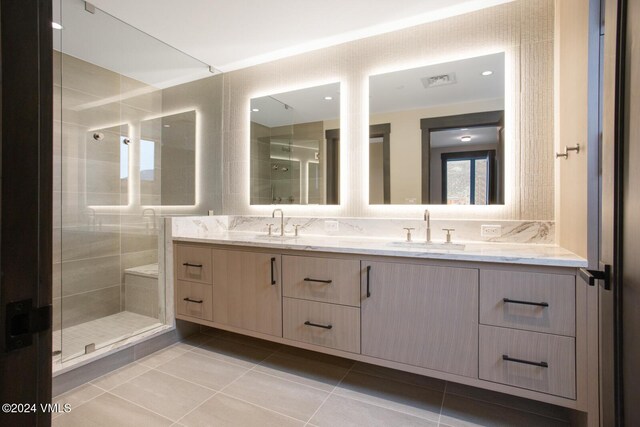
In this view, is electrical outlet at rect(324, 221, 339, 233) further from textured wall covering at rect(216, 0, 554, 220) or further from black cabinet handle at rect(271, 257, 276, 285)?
black cabinet handle at rect(271, 257, 276, 285)

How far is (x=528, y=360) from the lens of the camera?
4.58 feet

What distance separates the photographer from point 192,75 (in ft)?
9.85

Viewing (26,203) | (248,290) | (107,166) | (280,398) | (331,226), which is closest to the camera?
(26,203)

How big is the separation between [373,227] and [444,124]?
0.91 m

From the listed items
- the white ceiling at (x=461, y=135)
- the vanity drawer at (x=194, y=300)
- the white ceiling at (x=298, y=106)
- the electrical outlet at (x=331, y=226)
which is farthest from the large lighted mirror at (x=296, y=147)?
the vanity drawer at (x=194, y=300)

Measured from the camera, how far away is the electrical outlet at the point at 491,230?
203 cm

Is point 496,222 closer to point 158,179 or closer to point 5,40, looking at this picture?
point 5,40

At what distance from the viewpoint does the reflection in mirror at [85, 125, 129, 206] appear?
2641mm

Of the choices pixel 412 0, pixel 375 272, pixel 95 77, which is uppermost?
pixel 412 0

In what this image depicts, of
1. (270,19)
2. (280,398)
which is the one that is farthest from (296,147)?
(280,398)

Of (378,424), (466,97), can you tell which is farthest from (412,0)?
(378,424)

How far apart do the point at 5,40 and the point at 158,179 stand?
2735mm

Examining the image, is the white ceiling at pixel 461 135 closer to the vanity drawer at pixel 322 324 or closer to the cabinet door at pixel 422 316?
the cabinet door at pixel 422 316

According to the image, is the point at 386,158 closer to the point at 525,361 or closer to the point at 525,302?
the point at 525,302
